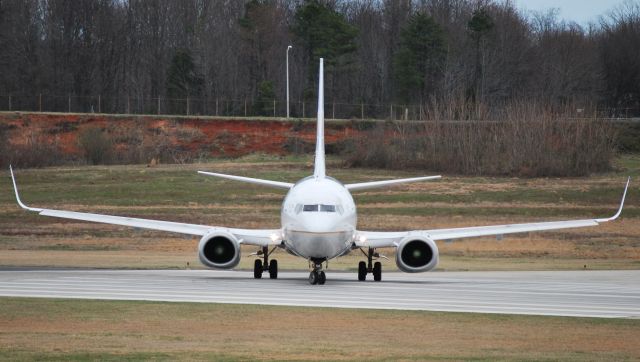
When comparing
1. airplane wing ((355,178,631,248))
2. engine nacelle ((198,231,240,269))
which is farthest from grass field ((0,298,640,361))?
airplane wing ((355,178,631,248))

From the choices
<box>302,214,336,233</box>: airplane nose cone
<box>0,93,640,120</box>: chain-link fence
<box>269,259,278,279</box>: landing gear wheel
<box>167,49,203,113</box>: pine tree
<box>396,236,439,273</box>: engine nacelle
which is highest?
<box>167,49,203,113</box>: pine tree

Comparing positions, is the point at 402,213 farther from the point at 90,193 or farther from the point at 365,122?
the point at 365,122

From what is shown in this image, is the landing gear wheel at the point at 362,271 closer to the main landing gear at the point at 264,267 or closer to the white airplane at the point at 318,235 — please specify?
the white airplane at the point at 318,235

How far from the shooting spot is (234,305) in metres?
25.8

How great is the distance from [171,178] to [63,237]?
21.6 meters

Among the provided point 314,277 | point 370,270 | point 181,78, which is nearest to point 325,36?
point 181,78

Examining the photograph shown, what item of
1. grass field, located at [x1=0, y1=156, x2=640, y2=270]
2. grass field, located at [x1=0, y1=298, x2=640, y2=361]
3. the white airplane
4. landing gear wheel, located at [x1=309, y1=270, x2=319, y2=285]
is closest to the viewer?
grass field, located at [x1=0, y1=298, x2=640, y2=361]

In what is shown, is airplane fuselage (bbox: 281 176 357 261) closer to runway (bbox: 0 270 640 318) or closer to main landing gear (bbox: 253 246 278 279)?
runway (bbox: 0 270 640 318)

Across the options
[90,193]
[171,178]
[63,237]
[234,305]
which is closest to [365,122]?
[171,178]

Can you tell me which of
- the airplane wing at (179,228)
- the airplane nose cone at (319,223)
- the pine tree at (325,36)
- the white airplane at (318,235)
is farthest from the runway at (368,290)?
the pine tree at (325,36)

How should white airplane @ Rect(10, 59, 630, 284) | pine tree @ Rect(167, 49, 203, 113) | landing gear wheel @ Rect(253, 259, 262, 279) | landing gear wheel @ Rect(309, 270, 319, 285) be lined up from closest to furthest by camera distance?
1. white airplane @ Rect(10, 59, 630, 284)
2. landing gear wheel @ Rect(309, 270, 319, 285)
3. landing gear wheel @ Rect(253, 259, 262, 279)
4. pine tree @ Rect(167, 49, 203, 113)

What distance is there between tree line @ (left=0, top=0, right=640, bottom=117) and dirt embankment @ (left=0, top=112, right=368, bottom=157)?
16132 millimetres

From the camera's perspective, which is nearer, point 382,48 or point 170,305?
point 170,305

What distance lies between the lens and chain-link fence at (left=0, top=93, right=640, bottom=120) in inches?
4542
